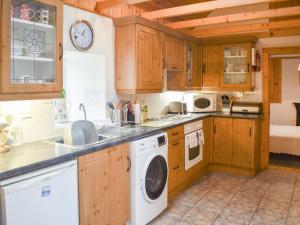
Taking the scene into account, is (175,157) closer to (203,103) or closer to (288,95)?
(203,103)

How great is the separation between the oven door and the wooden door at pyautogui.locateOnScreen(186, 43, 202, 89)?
0.89 metres

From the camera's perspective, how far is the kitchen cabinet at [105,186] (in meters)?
2.28

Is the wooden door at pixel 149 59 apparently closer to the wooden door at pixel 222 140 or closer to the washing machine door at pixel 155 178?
the washing machine door at pixel 155 178

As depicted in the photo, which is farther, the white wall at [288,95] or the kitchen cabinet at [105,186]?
the white wall at [288,95]

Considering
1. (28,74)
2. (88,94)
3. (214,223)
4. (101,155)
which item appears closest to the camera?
(28,74)

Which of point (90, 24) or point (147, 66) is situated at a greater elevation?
point (90, 24)

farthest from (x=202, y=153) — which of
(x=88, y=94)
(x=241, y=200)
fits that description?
(x=88, y=94)

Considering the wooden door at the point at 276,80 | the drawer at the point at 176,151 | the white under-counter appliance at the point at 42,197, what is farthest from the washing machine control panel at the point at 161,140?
the wooden door at the point at 276,80

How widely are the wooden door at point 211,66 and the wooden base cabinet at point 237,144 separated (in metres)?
0.75

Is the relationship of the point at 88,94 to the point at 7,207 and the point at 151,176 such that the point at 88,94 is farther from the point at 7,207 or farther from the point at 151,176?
the point at 7,207

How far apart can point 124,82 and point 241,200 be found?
6.76 feet

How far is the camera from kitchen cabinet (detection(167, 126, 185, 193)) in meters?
3.52

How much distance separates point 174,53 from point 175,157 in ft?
5.07

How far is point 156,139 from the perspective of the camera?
3.08 m
